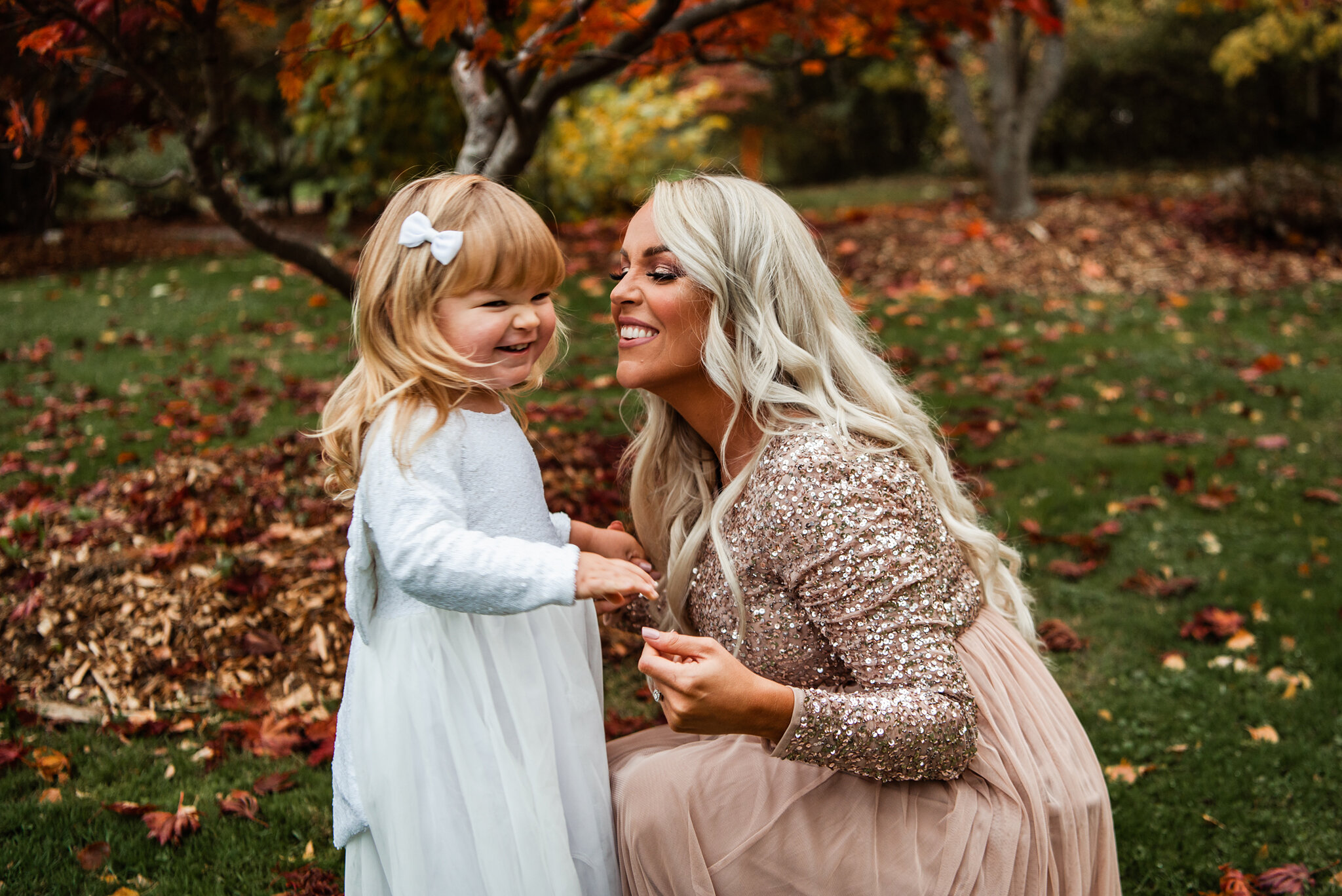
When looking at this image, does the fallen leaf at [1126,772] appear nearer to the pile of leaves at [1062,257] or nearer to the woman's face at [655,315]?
the woman's face at [655,315]

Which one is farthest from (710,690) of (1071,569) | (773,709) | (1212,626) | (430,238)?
(1071,569)

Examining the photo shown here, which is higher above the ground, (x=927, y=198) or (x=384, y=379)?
(x=384, y=379)

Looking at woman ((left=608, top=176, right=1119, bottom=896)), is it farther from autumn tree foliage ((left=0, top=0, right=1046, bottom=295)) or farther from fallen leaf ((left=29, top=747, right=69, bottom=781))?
fallen leaf ((left=29, top=747, right=69, bottom=781))

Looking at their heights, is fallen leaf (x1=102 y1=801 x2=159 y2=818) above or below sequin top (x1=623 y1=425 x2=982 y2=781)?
below

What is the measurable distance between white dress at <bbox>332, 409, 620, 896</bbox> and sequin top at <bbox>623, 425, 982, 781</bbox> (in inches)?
16.3

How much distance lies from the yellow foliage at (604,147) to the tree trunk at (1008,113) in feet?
9.13

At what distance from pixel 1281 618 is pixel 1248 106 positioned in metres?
16.7

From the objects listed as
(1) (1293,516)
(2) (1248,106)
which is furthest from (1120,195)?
(1) (1293,516)

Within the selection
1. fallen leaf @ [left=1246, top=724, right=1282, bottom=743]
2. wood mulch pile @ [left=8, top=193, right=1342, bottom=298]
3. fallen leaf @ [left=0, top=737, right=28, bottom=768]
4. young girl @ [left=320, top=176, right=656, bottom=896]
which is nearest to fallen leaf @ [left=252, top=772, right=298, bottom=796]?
fallen leaf @ [left=0, top=737, right=28, bottom=768]

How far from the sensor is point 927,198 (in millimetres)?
14758

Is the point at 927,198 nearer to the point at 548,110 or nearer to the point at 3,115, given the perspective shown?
the point at 548,110

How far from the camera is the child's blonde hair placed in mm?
1893

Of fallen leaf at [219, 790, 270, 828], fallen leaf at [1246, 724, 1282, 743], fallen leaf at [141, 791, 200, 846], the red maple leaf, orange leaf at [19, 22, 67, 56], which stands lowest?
fallen leaf at [1246, 724, 1282, 743]

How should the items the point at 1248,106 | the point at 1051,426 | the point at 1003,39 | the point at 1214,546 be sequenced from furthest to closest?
the point at 1248,106 < the point at 1003,39 < the point at 1051,426 < the point at 1214,546
